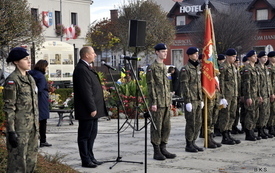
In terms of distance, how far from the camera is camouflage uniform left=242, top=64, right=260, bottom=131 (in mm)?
12547

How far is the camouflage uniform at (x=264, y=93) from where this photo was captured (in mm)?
12875

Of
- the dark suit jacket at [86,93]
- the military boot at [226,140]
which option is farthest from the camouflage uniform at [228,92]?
the dark suit jacket at [86,93]

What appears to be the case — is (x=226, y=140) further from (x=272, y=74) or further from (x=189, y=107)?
(x=272, y=74)

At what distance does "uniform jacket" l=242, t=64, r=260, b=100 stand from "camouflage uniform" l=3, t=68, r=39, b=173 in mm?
6858


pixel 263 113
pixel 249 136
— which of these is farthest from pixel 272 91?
pixel 249 136

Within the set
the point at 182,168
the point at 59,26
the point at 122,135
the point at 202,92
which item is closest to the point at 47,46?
the point at 59,26

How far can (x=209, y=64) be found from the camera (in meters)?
11.2

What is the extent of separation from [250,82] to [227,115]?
1157 mm

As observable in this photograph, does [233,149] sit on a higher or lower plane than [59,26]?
lower

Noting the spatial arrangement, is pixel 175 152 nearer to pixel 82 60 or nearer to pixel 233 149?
pixel 233 149

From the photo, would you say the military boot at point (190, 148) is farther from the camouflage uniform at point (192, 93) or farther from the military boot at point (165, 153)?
the military boot at point (165, 153)

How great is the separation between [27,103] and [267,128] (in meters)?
8.61

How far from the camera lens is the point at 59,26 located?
5069 centimetres

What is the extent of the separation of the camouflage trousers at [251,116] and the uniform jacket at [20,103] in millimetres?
6929
